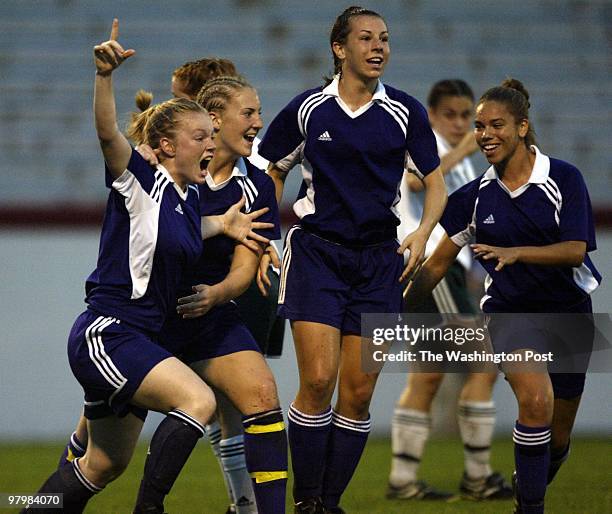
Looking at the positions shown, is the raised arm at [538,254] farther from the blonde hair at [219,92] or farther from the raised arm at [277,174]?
the blonde hair at [219,92]

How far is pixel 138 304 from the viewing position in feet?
13.5

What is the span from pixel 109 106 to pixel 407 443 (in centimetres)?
296

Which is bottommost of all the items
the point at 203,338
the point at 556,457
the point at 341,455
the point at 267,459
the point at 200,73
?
the point at 556,457

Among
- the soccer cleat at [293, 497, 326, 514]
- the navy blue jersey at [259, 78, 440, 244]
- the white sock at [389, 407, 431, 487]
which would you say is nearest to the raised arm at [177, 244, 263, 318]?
the navy blue jersey at [259, 78, 440, 244]

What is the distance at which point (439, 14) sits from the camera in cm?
1167

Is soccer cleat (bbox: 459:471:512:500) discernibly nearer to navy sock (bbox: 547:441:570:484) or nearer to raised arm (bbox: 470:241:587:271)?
navy sock (bbox: 547:441:570:484)

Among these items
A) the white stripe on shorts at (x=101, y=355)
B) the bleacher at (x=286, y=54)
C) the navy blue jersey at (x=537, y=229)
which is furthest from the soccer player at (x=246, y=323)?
the bleacher at (x=286, y=54)

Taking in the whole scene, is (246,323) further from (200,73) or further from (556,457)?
(556,457)

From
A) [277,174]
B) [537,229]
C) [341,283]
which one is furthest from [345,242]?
[537,229]

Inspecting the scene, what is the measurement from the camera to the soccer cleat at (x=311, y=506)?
15.2 ft

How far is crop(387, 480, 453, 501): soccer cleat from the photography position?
239 inches

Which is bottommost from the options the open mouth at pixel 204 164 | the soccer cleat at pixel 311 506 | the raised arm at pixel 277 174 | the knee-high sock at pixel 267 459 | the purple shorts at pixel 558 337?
the soccer cleat at pixel 311 506

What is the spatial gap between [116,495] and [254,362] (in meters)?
2.06

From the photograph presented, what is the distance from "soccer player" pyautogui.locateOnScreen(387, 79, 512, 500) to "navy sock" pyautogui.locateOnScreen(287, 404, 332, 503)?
1407 mm
